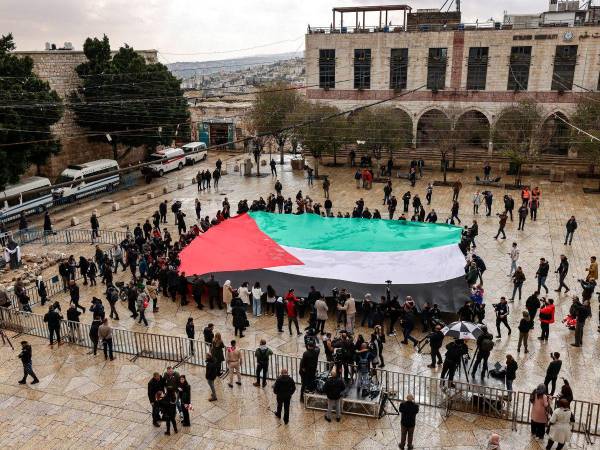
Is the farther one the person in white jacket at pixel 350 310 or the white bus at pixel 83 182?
the white bus at pixel 83 182

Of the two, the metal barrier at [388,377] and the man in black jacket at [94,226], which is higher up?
the man in black jacket at [94,226]

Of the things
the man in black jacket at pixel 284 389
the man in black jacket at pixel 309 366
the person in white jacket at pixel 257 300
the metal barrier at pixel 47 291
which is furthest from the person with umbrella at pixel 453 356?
the metal barrier at pixel 47 291

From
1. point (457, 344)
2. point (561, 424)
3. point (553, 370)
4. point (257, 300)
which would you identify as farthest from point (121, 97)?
point (561, 424)

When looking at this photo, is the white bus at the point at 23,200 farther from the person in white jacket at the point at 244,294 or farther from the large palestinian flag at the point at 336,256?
the person in white jacket at the point at 244,294

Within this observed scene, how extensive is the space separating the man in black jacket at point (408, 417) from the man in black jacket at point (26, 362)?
913 cm

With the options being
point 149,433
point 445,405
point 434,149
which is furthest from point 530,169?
point 149,433

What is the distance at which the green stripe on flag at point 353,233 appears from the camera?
65.7 feet

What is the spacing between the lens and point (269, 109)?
39.3m

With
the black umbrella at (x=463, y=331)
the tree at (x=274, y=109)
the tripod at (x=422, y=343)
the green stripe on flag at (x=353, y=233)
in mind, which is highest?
the tree at (x=274, y=109)

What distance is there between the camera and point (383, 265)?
18422 mm

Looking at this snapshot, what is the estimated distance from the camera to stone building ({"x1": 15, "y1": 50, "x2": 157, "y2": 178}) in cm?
3412

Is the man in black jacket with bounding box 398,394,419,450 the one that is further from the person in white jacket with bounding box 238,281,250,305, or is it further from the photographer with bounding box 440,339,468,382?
the person in white jacket with bounding box 238,281,250,305

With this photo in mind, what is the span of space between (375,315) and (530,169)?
991 inches

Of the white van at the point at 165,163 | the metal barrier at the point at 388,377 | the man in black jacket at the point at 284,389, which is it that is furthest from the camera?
the white van at the point at 165,163
